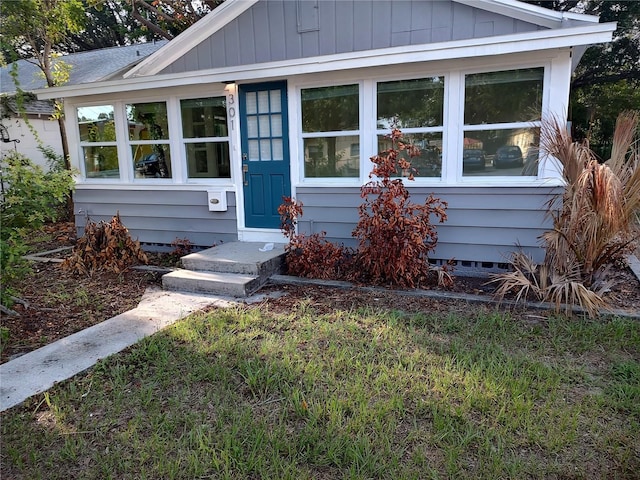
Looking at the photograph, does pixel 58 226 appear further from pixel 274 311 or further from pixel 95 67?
pixel 274 311

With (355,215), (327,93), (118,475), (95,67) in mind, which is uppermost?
(95,67)

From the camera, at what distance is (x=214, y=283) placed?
4.87 meters

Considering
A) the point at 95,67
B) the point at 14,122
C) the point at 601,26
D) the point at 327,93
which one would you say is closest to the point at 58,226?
the point at 14,122

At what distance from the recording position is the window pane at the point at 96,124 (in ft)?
22.6

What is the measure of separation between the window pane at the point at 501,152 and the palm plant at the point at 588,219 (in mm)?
528

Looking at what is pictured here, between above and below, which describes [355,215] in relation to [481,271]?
above

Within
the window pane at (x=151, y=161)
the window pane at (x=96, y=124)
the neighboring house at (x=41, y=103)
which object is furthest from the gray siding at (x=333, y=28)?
the neighboring house at (x=41, y=103)

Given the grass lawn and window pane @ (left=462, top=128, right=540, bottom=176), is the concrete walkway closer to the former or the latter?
the grass lawn

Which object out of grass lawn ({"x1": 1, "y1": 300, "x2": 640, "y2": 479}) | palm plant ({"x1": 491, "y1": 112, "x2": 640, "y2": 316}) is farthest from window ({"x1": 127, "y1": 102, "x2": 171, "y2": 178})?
palm plant ({"x1": 491, "y1": 112, "x2": 640, "y2": 316})

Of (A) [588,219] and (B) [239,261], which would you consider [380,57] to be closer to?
(A) [588,219]

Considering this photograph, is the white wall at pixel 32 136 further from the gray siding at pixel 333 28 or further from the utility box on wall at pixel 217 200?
the utility box on wall at pixel 217 200

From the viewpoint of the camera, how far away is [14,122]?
11141 millimetres

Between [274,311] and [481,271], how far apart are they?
2.64 meters

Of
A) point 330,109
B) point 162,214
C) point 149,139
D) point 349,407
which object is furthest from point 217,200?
point 349,407
